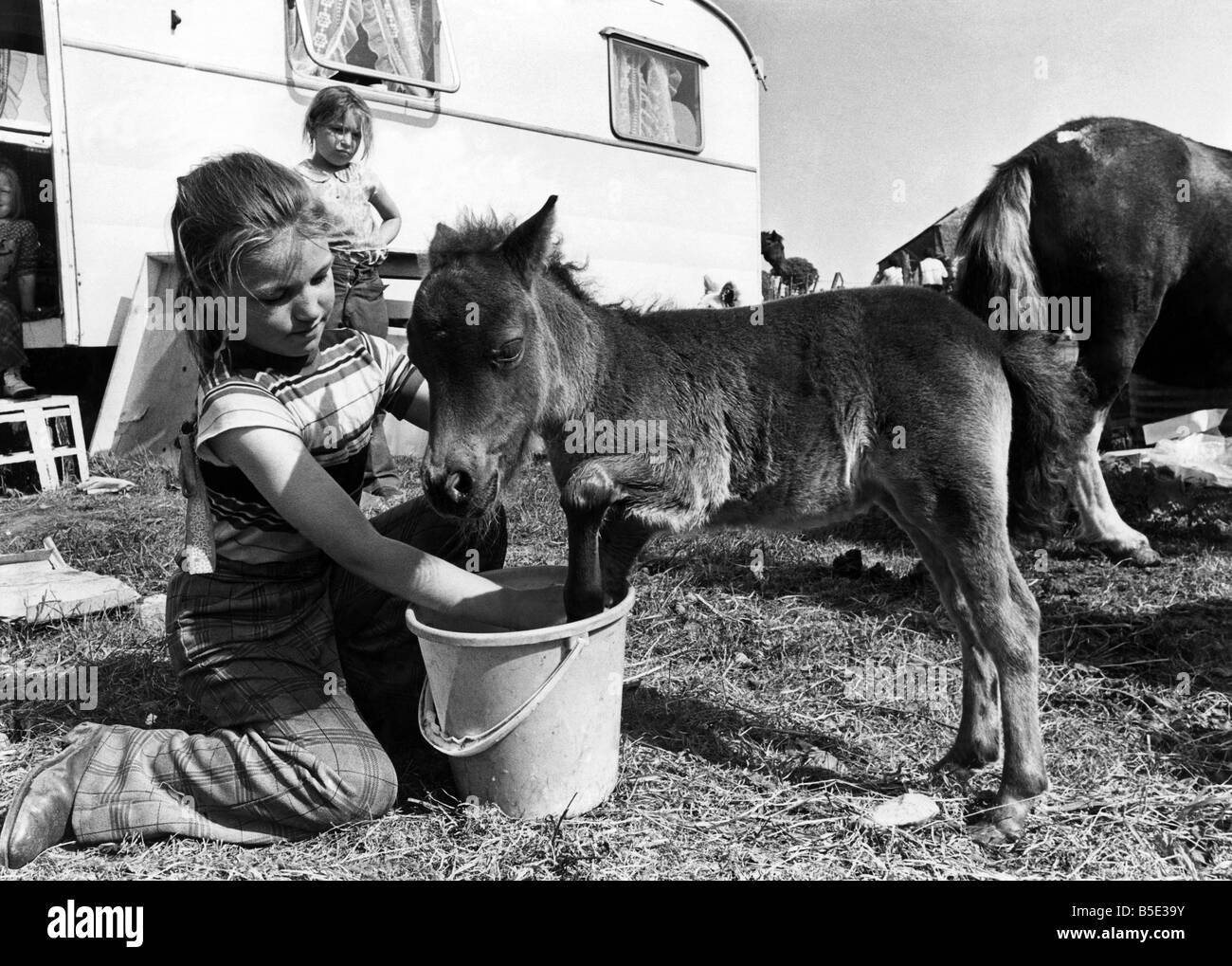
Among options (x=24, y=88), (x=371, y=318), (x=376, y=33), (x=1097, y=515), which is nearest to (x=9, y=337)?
(x=24, y=88)

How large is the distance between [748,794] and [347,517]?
57.8 inches

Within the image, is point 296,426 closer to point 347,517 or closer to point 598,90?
point 347,517

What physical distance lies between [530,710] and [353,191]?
14.2ft

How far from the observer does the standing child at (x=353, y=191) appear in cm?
537

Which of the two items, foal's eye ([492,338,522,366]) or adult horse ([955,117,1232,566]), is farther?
adult horse ([955,117,1232,566])

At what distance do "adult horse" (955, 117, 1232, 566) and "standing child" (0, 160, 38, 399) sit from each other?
6425 mm

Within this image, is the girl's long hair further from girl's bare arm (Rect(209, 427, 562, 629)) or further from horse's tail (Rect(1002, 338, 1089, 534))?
horse's tail (Rect(1002, 338, 1089, 534))

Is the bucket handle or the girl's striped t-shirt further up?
the girl's striped t-shirt

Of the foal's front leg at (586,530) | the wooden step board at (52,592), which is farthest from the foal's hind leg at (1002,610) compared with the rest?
the wooden step board at (52,592)

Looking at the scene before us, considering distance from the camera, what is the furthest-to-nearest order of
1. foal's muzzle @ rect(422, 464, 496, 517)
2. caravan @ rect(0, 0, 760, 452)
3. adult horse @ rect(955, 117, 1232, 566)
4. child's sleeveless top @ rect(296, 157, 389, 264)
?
caravan @ rect(0, 0, 760, 452) < child's sleeveless top @ rect(296, 157, 389, 264) < adult horse @ rect(955, 117, 1232, 566) < foal's muzzle @ rect(422, 464, 496, 517)

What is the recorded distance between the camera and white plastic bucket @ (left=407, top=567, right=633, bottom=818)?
2492mm

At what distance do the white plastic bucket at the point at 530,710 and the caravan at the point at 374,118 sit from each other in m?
4.62

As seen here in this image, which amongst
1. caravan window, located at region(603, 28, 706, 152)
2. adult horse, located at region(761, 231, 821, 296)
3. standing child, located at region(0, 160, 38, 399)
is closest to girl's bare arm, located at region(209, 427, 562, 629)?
standing child, located at region(0, 160, 38, 399)

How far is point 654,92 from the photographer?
923 cm
